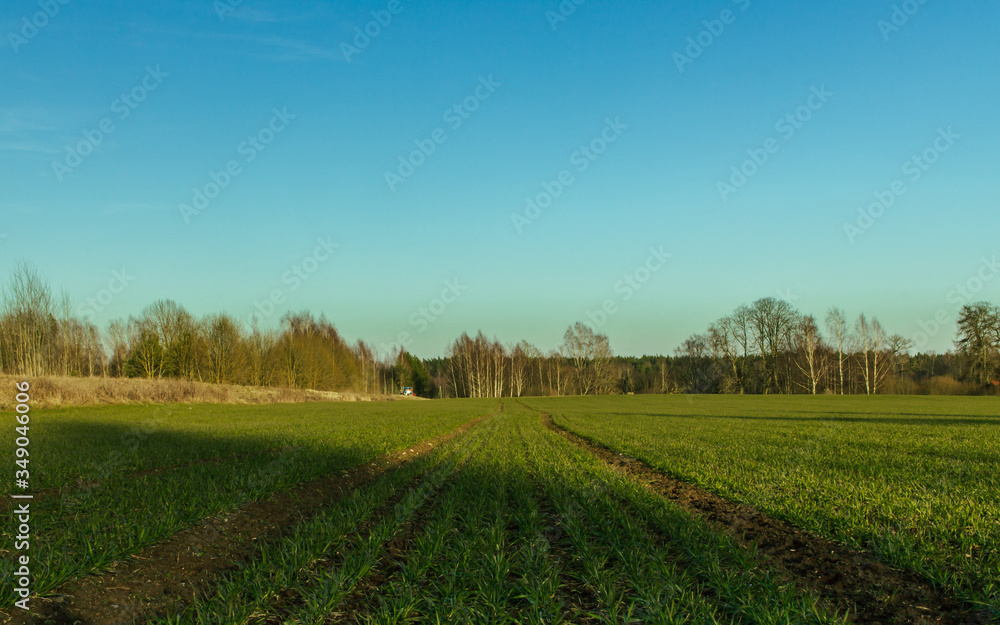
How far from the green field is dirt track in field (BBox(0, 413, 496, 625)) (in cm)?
7

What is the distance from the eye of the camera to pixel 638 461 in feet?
46.7

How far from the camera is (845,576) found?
5.17 meters

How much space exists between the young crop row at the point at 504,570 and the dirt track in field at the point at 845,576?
0.35 meters

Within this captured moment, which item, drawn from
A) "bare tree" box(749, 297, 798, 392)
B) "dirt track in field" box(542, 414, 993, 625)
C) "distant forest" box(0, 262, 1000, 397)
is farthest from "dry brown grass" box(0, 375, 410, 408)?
"bare tree" box(749, 297, 798, 392)

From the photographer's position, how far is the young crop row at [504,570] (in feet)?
14.4

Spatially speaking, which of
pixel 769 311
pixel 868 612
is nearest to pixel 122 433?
pixel 868 612

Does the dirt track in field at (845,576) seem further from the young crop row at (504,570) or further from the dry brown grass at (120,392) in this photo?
the dry brown grass at (120,392)

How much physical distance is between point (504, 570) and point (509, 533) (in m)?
1.59

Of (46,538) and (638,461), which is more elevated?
(46,538)

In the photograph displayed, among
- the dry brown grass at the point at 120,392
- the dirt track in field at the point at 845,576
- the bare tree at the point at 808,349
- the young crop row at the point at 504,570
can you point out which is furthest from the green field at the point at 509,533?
the bare tree at the point at 808,349

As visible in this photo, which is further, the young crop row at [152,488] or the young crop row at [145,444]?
the young crop row at [145,444]

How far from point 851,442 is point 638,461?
333 inches

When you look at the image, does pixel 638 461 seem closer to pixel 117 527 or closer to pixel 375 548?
pixel 375 548

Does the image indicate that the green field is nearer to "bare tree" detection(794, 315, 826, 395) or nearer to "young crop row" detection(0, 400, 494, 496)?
"young crop row" detection(0, 400, 494, 496)
